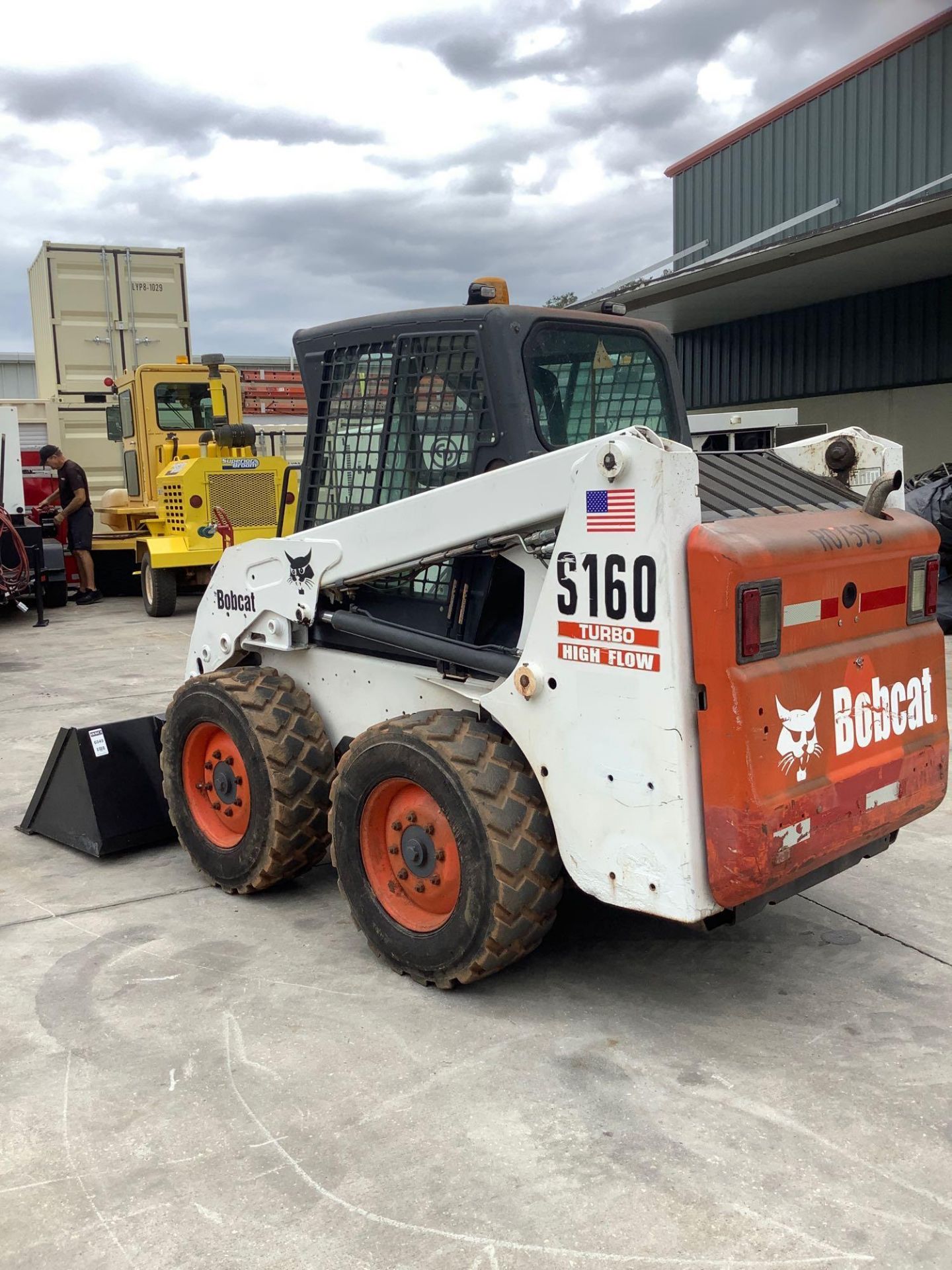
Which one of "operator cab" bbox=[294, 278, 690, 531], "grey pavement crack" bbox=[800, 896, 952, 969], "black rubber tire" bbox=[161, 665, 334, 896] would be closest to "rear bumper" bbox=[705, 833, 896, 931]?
"grey pavement crack" bbox=[800, 896, 952, 969]

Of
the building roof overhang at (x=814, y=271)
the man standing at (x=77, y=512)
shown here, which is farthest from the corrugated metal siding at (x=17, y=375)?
the building roof overhang at (x=814, y=271)

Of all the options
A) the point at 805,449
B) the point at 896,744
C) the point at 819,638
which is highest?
the point at 805,449

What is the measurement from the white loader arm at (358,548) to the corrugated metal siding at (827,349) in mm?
10080

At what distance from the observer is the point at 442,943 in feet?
11.3

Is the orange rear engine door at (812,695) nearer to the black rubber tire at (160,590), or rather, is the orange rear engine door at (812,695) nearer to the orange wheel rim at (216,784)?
the orange wheel rim at (216,784)

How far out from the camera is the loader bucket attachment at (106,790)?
193 inches

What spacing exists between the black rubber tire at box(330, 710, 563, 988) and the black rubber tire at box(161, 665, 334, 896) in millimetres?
603

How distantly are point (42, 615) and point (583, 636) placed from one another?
10.9 m

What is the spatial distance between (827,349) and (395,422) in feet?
49.3

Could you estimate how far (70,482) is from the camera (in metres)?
14.3

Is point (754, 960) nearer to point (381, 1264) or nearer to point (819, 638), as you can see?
point (819, 638)

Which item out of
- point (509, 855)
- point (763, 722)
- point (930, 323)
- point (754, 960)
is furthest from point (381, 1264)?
point (930, 323)

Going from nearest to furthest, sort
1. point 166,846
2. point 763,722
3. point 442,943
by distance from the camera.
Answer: point 763,722
point 442,943
point 166,846

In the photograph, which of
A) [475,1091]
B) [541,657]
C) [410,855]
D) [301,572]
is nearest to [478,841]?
[410,855]
